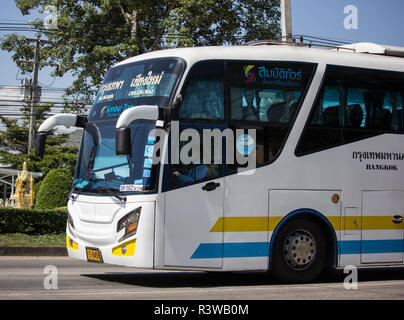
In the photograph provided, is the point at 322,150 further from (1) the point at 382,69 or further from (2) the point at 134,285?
(2) the point at 134,285

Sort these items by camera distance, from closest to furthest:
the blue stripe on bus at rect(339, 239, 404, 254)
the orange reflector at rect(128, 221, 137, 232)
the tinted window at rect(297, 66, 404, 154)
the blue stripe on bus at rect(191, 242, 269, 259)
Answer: the orange reflector at rect(128, 221, 137, 232), the blue stripe on bus at rect(191, 242, 269, 259), the tinted window at rect(297, 66, 404, 154), the blue stripe on bus at rect(339, 239, 404, 254)

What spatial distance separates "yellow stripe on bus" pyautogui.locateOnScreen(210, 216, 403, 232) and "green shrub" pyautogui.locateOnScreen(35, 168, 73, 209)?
57.9 ft

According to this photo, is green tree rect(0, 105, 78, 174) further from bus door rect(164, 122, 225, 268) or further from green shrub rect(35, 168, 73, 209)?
bus door rect(164, 122, 225, 268)

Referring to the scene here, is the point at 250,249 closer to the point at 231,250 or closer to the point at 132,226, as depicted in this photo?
the point at 231,250

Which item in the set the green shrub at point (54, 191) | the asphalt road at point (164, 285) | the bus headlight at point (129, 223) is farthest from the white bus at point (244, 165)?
the green shrub at point (54, 191)

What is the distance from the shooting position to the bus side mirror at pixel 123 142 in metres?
9.30

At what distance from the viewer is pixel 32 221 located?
19.1 metres

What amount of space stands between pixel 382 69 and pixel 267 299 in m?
5.23

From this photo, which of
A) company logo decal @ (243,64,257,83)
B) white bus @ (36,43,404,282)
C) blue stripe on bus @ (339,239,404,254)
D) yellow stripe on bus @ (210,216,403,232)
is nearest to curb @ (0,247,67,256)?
white bus @ (36,43,404,282)

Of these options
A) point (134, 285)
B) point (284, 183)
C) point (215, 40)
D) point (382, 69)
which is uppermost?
point (215, 40)

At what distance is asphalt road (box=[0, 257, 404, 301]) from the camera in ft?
29.4

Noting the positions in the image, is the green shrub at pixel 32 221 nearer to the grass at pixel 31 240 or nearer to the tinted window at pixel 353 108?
the grass at pixel 31 240

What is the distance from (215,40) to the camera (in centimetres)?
3228
